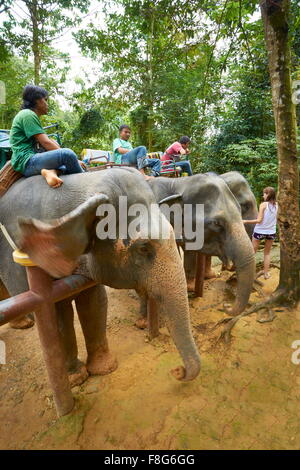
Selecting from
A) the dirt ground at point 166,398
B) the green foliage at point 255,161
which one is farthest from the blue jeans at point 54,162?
the green foliage at point 255,161

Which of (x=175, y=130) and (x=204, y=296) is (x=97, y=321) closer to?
(x=204, y=296)

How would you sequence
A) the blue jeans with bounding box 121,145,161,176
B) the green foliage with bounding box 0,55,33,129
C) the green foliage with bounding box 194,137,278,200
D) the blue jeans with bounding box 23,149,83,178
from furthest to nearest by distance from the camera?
the green foliage with bounding box 0,55,33,129, the green foliage with bounding box 194,137,278,200, the blue jeans with bounding box 121,145,161,176, the blue jeans with bounding box 23,149,83,178

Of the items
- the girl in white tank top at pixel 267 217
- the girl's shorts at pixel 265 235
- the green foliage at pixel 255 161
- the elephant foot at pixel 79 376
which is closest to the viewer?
the elephant foot at pixel 79 376

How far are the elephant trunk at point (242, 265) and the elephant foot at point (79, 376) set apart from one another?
1.86m

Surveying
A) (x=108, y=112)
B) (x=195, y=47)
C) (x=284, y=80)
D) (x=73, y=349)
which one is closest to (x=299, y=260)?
(x=284, y=80)

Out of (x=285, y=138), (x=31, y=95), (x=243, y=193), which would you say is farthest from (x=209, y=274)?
(x=31, y=95)

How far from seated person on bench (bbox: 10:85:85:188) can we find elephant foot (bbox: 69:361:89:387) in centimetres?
205

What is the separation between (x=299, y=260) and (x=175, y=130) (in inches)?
515

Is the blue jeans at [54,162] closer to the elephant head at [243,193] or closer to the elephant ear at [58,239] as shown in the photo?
Answer: the elephant ear at [58,239]

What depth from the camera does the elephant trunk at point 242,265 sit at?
3.40 m

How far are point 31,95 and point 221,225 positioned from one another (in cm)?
264

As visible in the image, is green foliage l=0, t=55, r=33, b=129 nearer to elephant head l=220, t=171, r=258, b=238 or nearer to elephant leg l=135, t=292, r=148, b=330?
elephant head l=220, t=171, r=258, b=238

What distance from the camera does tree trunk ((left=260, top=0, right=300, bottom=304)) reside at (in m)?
3.74

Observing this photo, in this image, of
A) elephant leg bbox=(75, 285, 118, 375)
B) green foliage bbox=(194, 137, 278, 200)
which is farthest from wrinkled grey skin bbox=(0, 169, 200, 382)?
green foliage bbox=(194, 137, 278, 200)
